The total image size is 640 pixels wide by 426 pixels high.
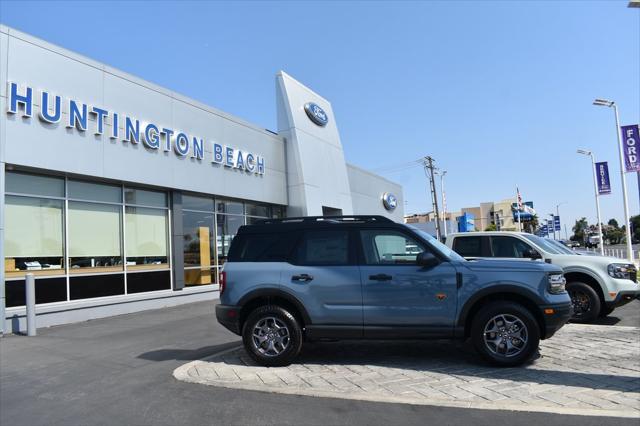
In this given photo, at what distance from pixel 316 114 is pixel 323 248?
675 inches

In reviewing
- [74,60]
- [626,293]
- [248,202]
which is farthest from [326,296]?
[248,202]

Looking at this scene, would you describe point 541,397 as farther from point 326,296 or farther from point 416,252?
point 326,296

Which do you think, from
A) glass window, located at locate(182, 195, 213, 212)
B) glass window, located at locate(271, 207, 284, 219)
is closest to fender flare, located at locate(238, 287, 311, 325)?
glass window, located at locate(182, 195, 213, 212)

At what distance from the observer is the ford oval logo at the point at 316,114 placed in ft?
74.0

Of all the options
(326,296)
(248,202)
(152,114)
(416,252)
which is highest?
(152,114)

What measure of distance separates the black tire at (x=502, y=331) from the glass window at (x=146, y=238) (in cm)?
1085

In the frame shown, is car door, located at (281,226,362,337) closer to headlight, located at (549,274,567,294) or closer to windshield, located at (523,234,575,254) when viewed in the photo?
headlight, located at (549,274,567,294)

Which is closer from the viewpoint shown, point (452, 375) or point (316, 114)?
point (452, 375)

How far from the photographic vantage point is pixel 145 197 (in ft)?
48.2

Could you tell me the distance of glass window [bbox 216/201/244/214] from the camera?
1792cm

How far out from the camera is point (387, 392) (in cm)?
524

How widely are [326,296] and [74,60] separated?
9.83 meters

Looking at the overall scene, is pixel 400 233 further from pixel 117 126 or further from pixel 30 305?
pixel 117 126

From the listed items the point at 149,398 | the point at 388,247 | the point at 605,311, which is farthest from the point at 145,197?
the point at 605,311
